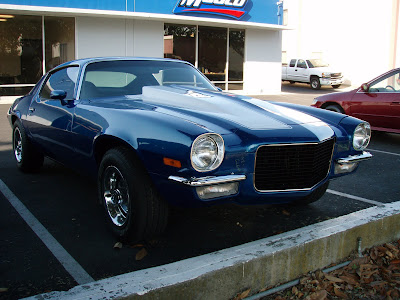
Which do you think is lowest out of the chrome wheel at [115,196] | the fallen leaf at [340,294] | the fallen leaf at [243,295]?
the fallen leaf at [340,294]

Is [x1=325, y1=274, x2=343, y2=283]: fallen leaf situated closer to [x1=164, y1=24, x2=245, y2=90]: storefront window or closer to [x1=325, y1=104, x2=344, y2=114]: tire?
[x1=325, y1=104, x2=344, y2=114]: tire

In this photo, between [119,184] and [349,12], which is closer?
[119,184]

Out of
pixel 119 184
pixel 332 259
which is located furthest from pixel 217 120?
pixel 332 259

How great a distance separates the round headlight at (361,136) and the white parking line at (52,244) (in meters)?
2.56

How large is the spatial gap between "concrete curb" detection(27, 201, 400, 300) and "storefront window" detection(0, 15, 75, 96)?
1474 cm

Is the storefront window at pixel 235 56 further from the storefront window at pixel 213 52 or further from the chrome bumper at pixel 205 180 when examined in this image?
the chrome bumper at pixel 205 180

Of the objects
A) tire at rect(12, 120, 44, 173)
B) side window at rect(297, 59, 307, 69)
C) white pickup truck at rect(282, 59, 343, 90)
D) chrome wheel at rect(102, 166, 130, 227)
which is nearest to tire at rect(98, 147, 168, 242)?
chrome wheel at rect(102, 166, 130, 227)

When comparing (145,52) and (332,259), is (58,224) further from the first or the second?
(145,52)

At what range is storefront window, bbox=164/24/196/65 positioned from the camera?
18.9 metres

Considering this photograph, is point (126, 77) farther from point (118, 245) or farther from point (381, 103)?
point (381, 103)

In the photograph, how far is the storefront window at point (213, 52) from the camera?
19.8 metres

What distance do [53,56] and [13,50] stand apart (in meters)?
1.36

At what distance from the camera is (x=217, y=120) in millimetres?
3520

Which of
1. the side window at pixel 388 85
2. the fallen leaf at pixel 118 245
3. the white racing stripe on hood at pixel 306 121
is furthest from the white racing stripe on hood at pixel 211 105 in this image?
the side window at pixel 388 85
